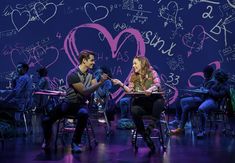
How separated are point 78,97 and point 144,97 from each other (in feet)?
2.85

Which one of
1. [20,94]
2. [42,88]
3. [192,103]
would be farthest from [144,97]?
[42,88]

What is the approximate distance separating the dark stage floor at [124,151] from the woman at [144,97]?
0.43 metres

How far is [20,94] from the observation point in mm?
6895

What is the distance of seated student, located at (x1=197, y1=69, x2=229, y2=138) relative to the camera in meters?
6.87

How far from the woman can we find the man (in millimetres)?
548

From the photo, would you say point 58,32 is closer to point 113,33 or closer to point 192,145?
point 113,33

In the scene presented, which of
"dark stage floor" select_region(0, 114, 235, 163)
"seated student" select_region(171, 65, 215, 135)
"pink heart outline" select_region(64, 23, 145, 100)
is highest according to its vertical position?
"pink heart outline" select_region(64, 23, 145, 100)

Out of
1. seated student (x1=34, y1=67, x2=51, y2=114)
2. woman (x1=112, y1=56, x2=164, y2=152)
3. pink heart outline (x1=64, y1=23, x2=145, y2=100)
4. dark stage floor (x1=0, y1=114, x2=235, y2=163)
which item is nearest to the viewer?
dark stage floor (x1=0, y1=114, x2=235, y2=163)

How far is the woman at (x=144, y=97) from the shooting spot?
5.53 metres

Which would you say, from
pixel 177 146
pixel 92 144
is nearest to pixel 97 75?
pixel 92 144

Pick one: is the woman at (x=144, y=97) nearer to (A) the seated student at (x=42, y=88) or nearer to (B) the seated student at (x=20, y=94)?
(B) the seated student at (x=20, y=94)

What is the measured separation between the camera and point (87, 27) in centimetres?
1042

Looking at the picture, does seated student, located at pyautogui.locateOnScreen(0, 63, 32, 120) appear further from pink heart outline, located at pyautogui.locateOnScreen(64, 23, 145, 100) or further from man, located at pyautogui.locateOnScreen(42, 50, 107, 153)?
pink heart outline, located at pyautogui.locateOnScreen(64, 23, 145, 100)

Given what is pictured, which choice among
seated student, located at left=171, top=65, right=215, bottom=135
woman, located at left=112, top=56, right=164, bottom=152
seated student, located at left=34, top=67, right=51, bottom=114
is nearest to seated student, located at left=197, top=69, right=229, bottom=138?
seated student, located at left=171, top=65, right=215, bottom=135
